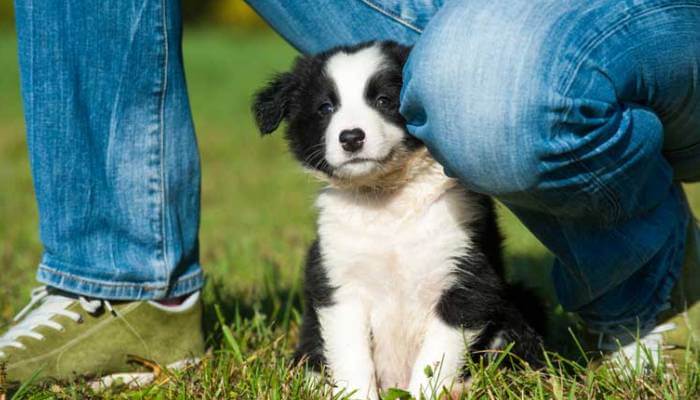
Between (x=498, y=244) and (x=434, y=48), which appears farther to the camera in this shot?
(x=498, y=244)

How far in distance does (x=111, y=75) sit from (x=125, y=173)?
32 cm

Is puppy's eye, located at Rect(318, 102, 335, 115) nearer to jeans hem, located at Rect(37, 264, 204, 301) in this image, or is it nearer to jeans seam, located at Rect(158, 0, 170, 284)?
jeans seam, located at Rect(158, 0, 170, 284)

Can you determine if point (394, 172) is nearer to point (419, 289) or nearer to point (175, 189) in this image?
point (419, 289)

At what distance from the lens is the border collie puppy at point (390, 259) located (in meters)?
2.76

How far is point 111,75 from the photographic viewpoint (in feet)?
9.35

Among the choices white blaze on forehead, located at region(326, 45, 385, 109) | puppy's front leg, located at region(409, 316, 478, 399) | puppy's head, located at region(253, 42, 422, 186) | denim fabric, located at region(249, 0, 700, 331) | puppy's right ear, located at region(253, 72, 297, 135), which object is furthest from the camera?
puppy's right ear, located at region(253, 72, 297, 135)

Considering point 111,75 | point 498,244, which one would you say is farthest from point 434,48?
point 111,75

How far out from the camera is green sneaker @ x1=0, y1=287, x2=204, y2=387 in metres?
2.94

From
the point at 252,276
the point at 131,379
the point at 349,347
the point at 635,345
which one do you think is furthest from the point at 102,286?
the point at 635,345

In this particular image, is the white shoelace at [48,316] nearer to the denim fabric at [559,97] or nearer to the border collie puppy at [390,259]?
the border collie puppy at [390,259]

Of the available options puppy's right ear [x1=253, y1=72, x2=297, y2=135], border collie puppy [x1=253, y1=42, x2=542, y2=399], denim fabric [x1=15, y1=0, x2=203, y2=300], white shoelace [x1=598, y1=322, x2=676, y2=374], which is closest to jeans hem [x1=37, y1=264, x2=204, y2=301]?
denim fabric [x1=15, y1=0, x2=203, y2=300]

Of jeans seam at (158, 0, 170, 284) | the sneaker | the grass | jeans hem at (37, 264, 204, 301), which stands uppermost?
jeans seam at (158, 0, 170, 284)

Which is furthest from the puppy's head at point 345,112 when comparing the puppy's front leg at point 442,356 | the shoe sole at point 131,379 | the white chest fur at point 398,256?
the shoe sole at point 131,379

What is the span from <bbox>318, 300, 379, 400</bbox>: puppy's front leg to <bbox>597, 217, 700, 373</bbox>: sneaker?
0.78 m
